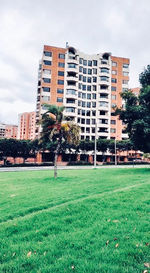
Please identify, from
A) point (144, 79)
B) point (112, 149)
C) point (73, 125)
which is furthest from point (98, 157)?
point (73, 125)

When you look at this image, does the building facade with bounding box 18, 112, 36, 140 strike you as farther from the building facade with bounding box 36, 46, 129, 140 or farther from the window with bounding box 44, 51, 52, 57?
the window with bounding box 44, 51, 52, 57

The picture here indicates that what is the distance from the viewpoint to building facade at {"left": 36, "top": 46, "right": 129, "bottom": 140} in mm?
64250

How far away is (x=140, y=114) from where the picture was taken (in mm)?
21891

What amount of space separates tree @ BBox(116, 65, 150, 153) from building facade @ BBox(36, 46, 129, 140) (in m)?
39.7

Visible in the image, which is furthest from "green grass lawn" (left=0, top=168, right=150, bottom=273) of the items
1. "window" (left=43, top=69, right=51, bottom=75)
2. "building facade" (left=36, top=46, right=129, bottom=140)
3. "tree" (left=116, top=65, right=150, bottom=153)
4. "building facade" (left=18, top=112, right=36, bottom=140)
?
"building facade" (left=18, top=112, right=36, bottom=140)

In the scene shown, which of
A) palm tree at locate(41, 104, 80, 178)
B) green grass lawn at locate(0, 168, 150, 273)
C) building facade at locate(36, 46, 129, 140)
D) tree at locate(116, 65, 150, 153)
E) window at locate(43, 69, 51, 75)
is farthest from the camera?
building facade at locate(36, 46, 129, 140)

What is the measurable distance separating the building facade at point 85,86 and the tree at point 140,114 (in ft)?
130

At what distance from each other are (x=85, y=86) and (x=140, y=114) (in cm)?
4982

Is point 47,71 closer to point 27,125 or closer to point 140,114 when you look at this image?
point 140,114

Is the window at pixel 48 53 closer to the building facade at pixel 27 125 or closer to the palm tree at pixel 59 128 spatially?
the palm tree at pixel 59 128

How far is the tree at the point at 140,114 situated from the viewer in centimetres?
2114

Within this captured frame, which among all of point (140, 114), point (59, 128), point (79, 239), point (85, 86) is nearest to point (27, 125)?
point (85, 86)

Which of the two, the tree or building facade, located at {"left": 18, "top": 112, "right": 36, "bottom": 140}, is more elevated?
building facade, located at {"left": 18, "top": 112, "right": 36, "bottom": 140}

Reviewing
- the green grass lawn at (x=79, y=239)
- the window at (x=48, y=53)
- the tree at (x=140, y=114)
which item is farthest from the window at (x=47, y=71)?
the green grass lawn at (x=79, y=239)
